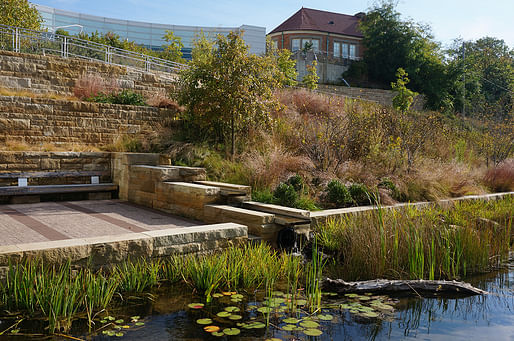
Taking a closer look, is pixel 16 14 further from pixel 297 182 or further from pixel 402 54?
pixel 402 54

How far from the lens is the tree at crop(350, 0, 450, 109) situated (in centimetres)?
2928

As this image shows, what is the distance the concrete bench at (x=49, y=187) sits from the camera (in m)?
7.58

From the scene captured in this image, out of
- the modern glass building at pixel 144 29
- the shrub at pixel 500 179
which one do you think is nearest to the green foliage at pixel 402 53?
the modern glass building at pixel 144 29

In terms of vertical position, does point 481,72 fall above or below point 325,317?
above

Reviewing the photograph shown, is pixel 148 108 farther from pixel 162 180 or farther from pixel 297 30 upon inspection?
pixel 297 30

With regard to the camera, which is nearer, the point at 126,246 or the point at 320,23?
the point at 126,246

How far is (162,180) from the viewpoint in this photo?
7375mm

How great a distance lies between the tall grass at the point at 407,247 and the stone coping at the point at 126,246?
131 cm

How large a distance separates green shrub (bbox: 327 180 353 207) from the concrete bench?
4272 mm

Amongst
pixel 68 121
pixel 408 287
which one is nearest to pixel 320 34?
pixel 68 121

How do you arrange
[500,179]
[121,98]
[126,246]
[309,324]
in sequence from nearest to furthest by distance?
[309,324] → [126,246] → [500,179] → [121,98]

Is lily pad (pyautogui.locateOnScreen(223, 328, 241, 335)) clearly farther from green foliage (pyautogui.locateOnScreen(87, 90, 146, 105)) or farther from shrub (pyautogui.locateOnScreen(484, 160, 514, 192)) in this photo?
shrub (pyautogui.locateOnScreen(484, 160, 514, 192))

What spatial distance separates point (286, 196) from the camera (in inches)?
266

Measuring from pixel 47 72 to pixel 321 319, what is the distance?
437 inches
